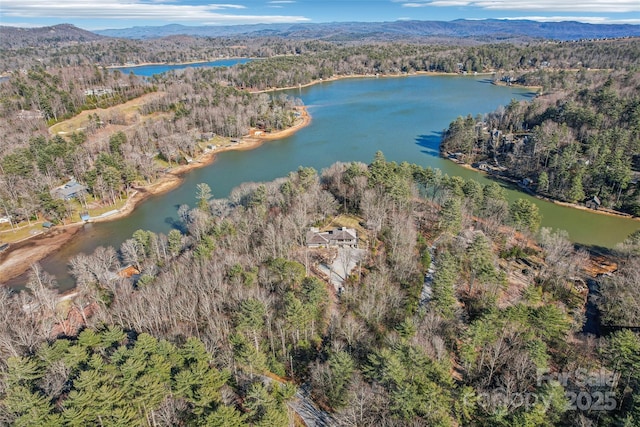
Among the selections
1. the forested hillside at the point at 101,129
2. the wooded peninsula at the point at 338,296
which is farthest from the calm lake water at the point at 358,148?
the forested hillside at the point at 101,129

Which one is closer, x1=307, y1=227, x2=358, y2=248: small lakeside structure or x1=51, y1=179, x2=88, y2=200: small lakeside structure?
x1=307, y1=227, x2=358, y2=248: small lakeside structure

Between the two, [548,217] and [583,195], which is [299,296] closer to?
[548,217]

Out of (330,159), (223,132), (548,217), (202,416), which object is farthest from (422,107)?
(202,416)

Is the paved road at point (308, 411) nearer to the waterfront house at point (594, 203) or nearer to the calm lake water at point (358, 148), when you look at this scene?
the calm lake water at point (358, 148)

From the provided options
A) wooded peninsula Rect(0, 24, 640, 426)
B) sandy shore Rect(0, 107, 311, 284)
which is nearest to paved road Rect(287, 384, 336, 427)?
wooded peninsula Rect(0, 24, 640, 426)

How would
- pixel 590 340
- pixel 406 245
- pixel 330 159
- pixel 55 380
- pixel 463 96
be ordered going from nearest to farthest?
pixel 55 380, pixel 590 340, pixel 406 245, pixel 330 159, pixel 463 96

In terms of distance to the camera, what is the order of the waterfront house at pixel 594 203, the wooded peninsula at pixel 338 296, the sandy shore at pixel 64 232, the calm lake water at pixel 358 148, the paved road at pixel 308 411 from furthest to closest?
the waterfront house at pixel 594 203 < the calm lake water at pixel 358 148 < the sandy shore at pixel 64 232 < the paved road at pixel 308 411 < the wooded peninsula at pixel 338 296

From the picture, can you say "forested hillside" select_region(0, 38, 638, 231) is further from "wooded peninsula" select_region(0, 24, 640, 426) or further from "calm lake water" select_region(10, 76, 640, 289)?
"calm lake water" select_region(10, 76, 640, 289)
